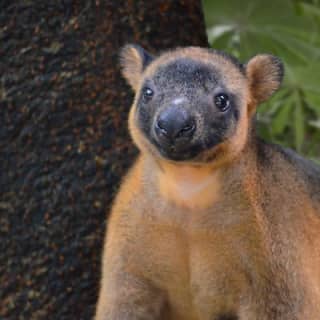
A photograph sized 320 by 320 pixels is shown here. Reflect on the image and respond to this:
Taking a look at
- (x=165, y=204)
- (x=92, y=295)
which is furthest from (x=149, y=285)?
(x=92, y=295)

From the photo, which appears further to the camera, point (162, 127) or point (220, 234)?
point (220, 234)

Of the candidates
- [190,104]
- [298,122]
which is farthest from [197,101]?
[298,122]

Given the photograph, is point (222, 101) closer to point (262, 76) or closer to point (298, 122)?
point (262, 76)

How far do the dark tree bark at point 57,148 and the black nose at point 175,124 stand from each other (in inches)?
48.2

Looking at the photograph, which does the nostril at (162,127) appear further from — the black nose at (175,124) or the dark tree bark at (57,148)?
the dark tree bark at (57,148)

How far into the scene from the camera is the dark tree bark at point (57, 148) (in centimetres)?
597

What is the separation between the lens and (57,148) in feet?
19.7

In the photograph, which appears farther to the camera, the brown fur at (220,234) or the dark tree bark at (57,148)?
the dark tree bark at (57,148)

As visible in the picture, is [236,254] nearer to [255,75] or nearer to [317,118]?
[255,75]

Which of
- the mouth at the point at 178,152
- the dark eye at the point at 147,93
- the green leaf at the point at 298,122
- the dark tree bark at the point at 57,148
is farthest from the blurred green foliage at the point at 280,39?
the mouth at the point at 178,152

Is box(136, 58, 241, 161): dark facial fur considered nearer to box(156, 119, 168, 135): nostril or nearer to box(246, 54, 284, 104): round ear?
box(156, 119, 168, 135): nostril

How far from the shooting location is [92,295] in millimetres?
6004

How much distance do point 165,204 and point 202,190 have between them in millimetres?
171

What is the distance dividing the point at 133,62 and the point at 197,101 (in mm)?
616
